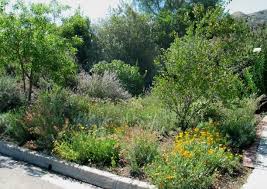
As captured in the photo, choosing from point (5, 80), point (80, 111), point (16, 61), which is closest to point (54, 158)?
point (80, 111)

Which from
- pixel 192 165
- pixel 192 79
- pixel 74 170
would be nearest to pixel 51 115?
pixel 74 170

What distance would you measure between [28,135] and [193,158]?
379 centimetres

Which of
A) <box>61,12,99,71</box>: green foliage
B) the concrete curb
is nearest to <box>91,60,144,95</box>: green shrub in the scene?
<box>61,12,99,71</box>: green foliage

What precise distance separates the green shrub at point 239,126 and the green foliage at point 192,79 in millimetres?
467

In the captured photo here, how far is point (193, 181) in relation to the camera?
6.45m

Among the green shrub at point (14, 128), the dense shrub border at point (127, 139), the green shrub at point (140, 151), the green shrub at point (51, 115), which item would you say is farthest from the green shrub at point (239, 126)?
the green shrub at point (14, 128)

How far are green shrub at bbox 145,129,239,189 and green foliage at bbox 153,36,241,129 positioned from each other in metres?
1.70

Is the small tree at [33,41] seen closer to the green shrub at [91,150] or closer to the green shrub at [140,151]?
the green shrub at [91,150]

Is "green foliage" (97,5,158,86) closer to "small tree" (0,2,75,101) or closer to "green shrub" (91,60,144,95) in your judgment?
"green shrub" (91,60,144,95)

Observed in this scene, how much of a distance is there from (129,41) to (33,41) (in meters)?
11.2

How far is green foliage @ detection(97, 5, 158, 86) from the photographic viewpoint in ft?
68.4

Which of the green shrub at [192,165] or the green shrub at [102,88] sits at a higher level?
the green shrub at [102,88]

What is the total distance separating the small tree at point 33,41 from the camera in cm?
1024

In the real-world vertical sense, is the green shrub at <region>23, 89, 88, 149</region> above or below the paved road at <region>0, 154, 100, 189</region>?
above
